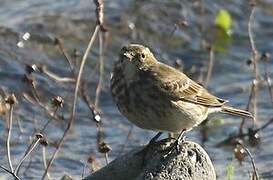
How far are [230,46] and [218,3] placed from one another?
1332 millimetres

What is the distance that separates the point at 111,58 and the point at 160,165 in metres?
6.05

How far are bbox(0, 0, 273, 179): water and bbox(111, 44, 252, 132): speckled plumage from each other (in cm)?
178

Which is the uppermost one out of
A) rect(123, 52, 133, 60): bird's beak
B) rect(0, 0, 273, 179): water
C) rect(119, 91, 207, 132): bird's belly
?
rect(0, 0, 273, 179): water

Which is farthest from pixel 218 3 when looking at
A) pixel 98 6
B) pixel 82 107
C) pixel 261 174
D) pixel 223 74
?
pixel 98 6

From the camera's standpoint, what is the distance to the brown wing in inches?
313

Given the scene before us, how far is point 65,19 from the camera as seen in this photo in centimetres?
1421

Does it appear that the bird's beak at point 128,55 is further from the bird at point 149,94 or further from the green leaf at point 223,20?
the green leaf at point 223,20

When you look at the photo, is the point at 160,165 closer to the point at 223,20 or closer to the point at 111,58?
the point at 111,58

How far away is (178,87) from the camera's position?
8.12 meters

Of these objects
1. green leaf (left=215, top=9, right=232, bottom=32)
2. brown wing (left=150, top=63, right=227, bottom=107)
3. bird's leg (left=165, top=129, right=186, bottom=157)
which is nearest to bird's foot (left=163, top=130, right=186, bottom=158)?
bird's leg (left=165, top=129, right=186, bottom=157)

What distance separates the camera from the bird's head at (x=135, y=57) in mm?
7824

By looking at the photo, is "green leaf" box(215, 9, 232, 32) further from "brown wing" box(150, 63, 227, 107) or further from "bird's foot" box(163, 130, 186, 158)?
"bird's foot" box(163, 130, 186, 158)

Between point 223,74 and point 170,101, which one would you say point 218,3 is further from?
point 170,101

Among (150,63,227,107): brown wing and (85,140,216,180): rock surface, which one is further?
(150,63,227,107): brown wing
